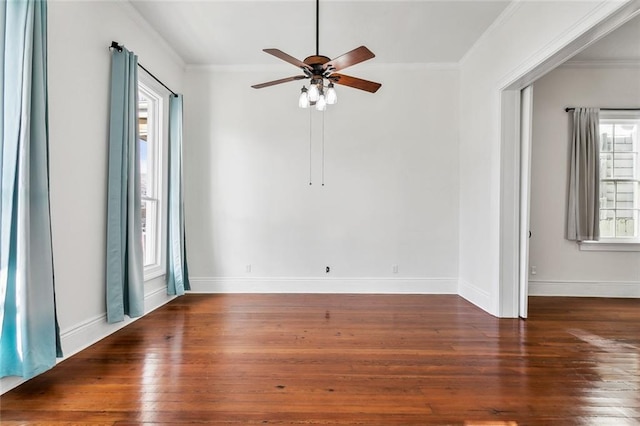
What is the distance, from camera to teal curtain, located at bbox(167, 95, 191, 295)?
157 inches

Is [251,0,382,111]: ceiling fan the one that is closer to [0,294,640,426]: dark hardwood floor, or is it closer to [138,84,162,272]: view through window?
[0,294,640,426]: dark hardwood floor

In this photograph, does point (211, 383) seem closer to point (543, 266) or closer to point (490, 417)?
point (490, 417)

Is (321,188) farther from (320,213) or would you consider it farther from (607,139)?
(607,139)

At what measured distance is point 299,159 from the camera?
445cm

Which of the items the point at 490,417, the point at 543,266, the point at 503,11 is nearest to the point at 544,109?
the point at 503,11

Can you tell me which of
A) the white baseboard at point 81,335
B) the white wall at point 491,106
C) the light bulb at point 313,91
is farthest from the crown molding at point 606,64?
the white baseboard at point 81,335

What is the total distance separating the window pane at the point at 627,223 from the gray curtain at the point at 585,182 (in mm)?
441

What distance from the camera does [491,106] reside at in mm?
3549

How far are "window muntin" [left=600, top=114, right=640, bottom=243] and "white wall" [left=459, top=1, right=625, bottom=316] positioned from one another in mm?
1978

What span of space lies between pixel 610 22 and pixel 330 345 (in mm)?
3242

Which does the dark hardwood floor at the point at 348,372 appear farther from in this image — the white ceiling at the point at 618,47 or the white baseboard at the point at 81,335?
the white ceiling at the point at 618,47

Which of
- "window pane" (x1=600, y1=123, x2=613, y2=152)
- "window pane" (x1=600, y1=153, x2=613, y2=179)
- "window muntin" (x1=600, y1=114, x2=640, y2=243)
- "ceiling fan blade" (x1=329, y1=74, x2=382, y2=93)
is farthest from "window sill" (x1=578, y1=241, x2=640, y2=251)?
"ceiling fan blade" (x1=329, y1=74, x2=382, y2=93)

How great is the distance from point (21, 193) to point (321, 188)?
3196 mm

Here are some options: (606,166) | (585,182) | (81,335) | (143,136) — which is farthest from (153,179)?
(606,166)
